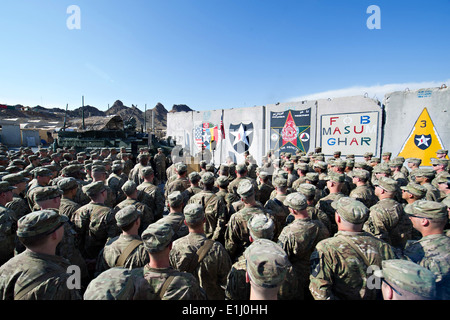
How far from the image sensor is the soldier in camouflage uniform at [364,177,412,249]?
3385 mm

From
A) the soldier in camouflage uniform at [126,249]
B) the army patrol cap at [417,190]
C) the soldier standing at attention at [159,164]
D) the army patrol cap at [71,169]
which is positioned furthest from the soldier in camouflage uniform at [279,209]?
the soldier standing at attention at [159,164]

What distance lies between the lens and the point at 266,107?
1433 cm

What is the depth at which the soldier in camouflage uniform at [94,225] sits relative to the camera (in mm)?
3418

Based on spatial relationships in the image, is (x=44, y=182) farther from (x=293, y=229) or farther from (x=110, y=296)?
(x=293, y=229)

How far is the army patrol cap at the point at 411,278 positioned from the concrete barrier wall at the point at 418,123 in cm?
1115

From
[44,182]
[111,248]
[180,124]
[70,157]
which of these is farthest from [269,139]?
[111,248]

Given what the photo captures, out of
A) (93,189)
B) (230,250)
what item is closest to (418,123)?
(230,250)

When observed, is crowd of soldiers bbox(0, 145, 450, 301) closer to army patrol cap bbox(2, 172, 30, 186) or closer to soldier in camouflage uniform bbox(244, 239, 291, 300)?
soldier in camouflage uniform bbox(244, 239, 291, 300)

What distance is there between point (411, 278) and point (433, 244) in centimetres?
142

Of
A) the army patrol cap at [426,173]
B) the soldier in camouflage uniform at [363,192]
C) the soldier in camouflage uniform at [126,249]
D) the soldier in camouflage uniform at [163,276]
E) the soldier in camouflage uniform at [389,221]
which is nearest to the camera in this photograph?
the soldier in camouflage uniform at [163,276]

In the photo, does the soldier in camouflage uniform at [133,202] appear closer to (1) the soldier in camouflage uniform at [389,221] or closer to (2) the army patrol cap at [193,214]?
(2) the army patrol cap at [193,214]

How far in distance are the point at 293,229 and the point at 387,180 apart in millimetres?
2098

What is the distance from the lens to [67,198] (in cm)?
398

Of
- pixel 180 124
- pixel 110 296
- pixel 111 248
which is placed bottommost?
pixel 111 248
